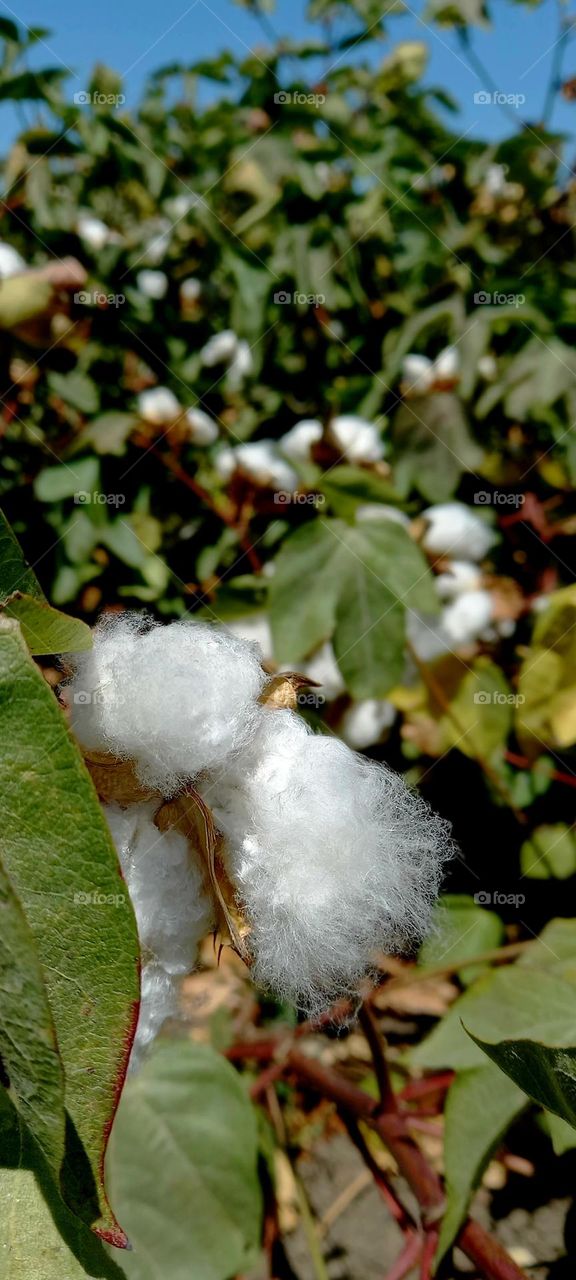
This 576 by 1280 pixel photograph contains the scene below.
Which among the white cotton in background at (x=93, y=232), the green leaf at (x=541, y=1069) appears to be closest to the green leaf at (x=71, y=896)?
the green leaf at (x=541, y=1069)

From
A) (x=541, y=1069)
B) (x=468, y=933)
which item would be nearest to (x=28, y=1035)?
(x=541, y=1069)

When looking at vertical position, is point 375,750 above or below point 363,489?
below

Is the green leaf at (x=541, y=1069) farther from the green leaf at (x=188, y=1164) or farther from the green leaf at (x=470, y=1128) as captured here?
the green leaf at (x=188, y=1164)

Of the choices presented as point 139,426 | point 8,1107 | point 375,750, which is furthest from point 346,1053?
point 8,1107

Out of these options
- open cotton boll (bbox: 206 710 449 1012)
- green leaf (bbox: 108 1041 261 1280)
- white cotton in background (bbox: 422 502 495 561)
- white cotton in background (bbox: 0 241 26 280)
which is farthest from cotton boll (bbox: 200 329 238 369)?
open cotton boll (bbox: 206 710 449 1012)

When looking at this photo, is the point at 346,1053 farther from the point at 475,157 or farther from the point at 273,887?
the point at 475,157

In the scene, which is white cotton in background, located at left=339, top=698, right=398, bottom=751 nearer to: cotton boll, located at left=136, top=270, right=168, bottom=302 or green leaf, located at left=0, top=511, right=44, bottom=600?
cotton boll, located at left=136, top=270, right=168, bottom=302

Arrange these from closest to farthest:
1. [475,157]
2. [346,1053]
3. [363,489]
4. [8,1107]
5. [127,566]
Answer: [8,1107], [363,489], [127,566], [346,1053], [475,157]
